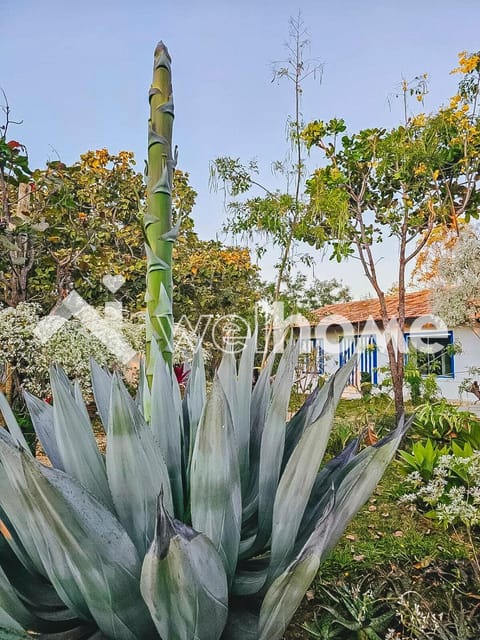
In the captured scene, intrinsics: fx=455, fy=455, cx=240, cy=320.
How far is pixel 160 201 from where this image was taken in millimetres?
1070

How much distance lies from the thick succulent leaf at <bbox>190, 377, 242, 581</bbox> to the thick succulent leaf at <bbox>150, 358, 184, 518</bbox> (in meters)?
0.20

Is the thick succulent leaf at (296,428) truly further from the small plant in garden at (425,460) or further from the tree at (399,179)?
the tree at (399,179)

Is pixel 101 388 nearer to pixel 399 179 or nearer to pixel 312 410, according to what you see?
pixel 312 410

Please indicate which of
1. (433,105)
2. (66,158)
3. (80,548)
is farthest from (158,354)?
(433,105)

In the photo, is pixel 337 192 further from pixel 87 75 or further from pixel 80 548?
pixel 80 548

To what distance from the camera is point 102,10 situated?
2.52 metres

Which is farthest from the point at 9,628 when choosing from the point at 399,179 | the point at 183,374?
the point at 399,179

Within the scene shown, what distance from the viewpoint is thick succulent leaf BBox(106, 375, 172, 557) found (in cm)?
91

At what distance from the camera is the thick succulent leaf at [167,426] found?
44.4 inches

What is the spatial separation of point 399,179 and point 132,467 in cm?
712

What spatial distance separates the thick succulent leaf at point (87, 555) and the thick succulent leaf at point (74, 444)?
185 mm

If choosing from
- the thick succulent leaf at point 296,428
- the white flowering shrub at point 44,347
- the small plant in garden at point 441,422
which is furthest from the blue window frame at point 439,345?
the thick succulent leaf at point 296,428

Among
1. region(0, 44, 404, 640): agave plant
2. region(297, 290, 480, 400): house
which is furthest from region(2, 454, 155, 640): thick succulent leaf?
region(297, 290, 480, 400): house

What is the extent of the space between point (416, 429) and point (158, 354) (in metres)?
5.00
